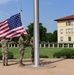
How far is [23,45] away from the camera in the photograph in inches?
574

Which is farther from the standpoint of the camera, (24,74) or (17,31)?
(17,31)

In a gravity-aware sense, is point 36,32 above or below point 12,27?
below

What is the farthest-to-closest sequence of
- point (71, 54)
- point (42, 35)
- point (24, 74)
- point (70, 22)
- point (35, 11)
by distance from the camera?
point (42, 35) → point (70, 22) → point (71, 54) → point (35, 11) → point (24, 74)

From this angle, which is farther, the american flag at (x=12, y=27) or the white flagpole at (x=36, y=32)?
the american flag at (x=12, y=27)

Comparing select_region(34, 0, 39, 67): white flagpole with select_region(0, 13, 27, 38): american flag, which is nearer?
select_region(34, 0, 39, 67): white flagpole

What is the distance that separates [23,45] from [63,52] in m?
8.12

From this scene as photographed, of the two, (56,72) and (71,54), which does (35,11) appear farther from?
(71,54)

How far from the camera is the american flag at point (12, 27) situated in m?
15.7

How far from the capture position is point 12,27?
52.1ft

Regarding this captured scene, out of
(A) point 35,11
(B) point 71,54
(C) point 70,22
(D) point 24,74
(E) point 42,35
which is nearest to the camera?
(D) point 24,74

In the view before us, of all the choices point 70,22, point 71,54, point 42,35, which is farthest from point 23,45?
point 42,35

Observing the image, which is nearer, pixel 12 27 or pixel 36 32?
pixel 36 32

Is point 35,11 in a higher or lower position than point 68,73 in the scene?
higher

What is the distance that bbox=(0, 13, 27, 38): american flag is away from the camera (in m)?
15.7
